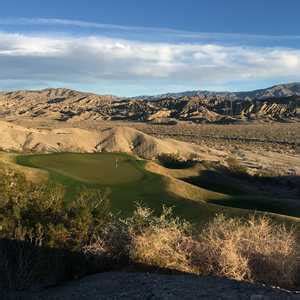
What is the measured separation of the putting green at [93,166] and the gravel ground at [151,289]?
1686 cm

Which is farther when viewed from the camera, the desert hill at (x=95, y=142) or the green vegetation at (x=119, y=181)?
the desert hill at (x=95, y=142)

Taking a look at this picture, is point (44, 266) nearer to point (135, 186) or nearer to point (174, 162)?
point (135, 186)

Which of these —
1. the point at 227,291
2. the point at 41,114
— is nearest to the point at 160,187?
the point at 227,291

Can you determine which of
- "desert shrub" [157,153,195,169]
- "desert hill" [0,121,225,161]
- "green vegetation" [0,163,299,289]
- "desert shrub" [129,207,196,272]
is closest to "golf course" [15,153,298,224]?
"desert shrub" [157,153,195,169]

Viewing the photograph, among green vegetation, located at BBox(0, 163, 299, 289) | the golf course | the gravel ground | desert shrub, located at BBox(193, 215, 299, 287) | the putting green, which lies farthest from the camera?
the putting green

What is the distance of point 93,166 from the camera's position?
108ft

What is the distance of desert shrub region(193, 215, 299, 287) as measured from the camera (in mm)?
10375

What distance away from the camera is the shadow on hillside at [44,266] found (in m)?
10.6

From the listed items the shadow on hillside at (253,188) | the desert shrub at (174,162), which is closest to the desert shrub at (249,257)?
the shadow on hillside at (253,188)

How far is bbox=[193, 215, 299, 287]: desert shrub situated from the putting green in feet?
53.7

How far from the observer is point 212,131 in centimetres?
10531

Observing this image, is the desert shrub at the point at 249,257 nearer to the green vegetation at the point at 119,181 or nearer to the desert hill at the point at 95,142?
the green vegetation at the point at 119,181

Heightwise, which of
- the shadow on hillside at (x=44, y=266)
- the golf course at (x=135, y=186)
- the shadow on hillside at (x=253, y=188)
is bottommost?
the shadow on hillside at (x=253, y=188)

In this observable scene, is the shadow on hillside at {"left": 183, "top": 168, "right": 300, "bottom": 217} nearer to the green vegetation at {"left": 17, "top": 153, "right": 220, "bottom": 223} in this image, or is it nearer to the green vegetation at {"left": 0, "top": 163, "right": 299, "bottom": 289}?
the green vegetation at {"left": 17, "top": 153, "right": 220, "bottom": 223}
